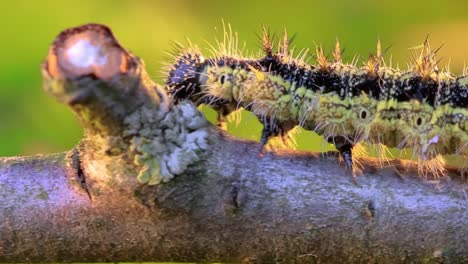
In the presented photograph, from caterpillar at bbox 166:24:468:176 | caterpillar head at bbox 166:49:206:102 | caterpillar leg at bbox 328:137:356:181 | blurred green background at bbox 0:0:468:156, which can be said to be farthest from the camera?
blurred green background at bbox 0:0:468:156

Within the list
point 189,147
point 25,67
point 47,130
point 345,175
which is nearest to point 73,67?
point 189,147

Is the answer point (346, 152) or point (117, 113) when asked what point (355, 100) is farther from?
point (117, 113)

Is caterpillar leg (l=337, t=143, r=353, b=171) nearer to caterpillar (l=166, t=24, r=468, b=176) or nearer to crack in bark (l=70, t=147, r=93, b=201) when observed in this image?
caterpillar (l=166, t=24, r=468, b=176)

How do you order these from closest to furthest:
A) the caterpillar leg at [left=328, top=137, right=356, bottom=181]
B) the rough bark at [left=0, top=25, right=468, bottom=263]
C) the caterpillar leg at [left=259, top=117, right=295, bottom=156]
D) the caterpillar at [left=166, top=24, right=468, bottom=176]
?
the rough bark at [left=0, top=25, right=468, bottom=263]
the caterpillar leg at [left=328, top=137, right=356, bottom=181]
the caterpillar leg at [left=259, top=117, right=295, bottom=156]
the caterpillar at [left=166, top=24, right=468, bottom=176]

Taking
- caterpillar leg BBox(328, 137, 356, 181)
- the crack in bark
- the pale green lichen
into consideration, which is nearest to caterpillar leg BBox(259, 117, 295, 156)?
caterpillar leg BBox(328, 137, 356, 181)

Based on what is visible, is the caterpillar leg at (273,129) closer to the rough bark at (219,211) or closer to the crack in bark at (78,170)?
the rough bark at (219,211)

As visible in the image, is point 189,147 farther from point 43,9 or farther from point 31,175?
point 43,9

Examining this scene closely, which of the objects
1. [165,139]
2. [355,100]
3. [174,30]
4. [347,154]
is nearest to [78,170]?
[165,139]
